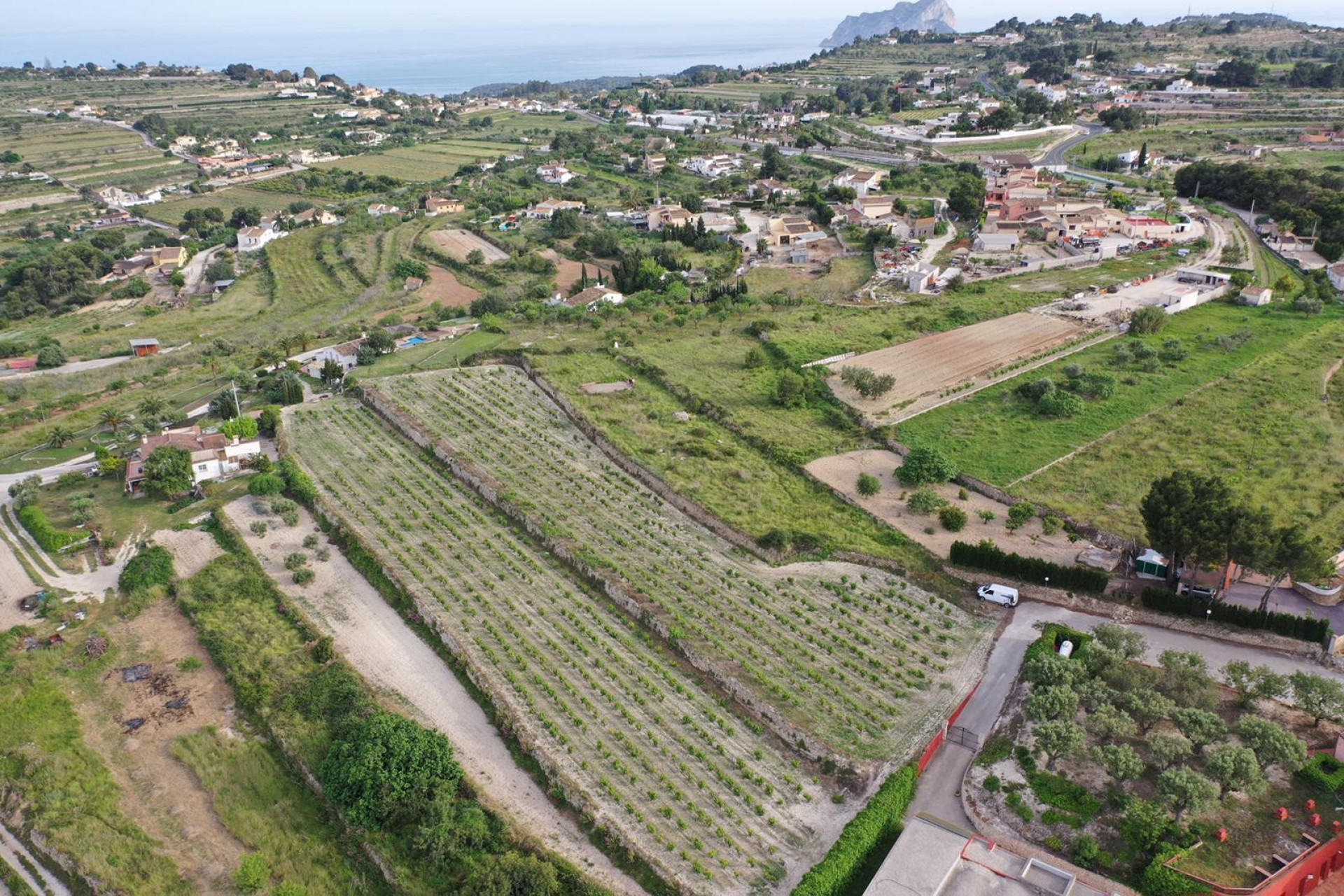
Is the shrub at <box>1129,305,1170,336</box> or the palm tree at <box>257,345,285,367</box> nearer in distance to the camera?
the shrub at <box>1129,305,1170,336</box>

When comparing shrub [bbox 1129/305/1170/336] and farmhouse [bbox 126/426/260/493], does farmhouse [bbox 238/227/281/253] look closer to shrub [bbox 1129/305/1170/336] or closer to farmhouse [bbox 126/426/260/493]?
farmhouse [bbox 126/426/260/493]

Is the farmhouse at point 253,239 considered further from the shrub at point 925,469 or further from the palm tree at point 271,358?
the shrub at point 925,469

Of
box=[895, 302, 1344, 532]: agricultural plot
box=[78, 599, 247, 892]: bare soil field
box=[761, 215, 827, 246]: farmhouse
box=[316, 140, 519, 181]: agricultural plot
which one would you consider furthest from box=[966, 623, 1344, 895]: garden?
box=[316, 140, 519, 181]: agricultural plot

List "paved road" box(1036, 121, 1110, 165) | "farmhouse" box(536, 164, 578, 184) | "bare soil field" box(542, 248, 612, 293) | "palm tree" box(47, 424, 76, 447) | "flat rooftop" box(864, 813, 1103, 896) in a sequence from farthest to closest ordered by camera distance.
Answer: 1. "farmhouse" box(536, 164, 578, 184)
2. "paved road" box(1036, 121, 1110, 165)
3. "bare soil field" box(542, 248, 612, 293)
4. "palm tree" box(47, 424, 76, 447)
5. "flat rooftop" box(864, 813, 1103, 896)

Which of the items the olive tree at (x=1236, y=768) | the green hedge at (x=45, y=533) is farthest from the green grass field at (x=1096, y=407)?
the green hedge at (x=45, y=533)

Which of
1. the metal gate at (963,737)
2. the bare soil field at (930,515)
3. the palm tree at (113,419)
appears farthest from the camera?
the palm tree at (113,419)
